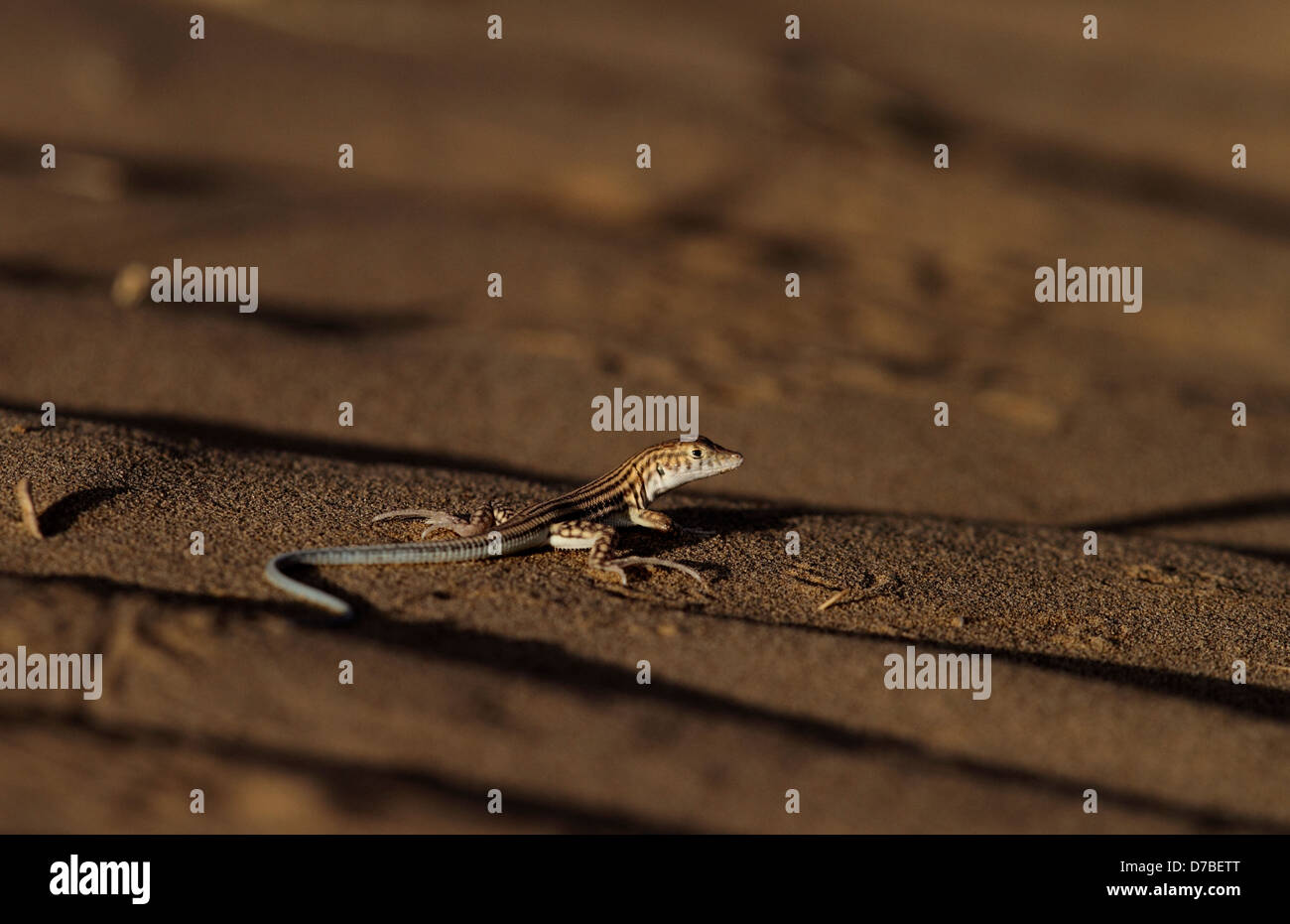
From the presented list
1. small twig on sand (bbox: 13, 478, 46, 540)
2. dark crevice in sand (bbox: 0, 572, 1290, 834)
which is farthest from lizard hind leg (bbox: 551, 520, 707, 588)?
small twig on sand (bbox: 13, 478, 46, 540)

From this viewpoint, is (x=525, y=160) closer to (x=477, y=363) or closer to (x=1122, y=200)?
(x=477, y=363)

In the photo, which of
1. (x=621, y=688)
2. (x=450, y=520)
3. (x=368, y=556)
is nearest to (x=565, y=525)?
(x=450, y=520)

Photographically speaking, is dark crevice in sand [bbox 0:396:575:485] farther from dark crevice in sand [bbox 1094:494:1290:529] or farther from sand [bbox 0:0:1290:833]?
dark crevice in sand [bbox 1094:494:1290:529]

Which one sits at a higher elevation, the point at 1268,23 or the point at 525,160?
the point at 1268,23

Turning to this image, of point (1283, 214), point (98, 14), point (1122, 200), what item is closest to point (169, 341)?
point (98, 14)

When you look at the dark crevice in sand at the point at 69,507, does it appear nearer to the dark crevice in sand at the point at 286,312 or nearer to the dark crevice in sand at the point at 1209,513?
the dark crevice in sand at the point at 286,312

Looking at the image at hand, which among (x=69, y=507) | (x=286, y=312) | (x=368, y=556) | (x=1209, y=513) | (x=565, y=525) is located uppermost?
(x=286, y=312)

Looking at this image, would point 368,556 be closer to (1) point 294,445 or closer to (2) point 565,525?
(2) point 565,525
